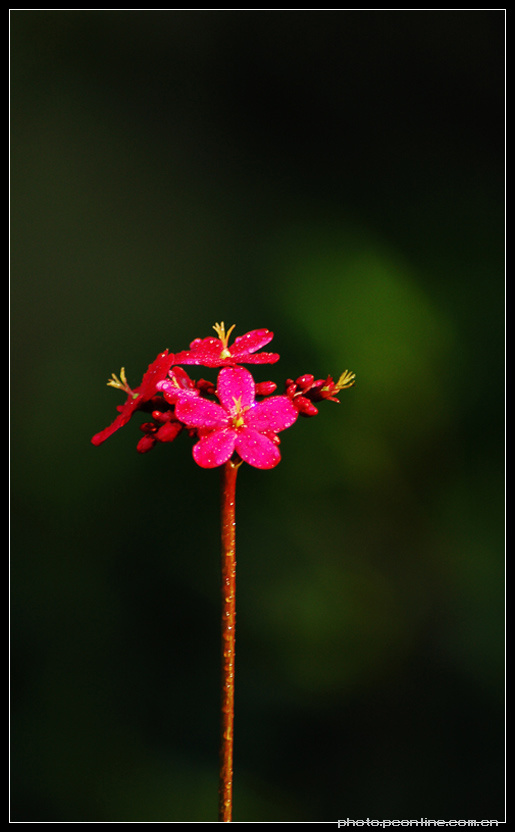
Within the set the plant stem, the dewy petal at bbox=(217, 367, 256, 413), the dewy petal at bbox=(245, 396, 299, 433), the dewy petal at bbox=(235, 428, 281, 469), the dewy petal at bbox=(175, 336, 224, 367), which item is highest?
the dewy petal at bbox=(175, 336, 224, 367)

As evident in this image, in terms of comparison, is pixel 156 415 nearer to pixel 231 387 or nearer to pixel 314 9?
pixel 231 387

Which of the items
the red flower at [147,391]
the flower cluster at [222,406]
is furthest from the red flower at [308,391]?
the red flower at [147,391]

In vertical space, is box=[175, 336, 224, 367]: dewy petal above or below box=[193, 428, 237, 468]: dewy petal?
above

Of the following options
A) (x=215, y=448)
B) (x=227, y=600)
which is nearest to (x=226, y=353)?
(x=215, y=448)

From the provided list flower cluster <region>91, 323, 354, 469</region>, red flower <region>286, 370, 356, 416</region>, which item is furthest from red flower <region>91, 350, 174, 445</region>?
red flower <region>286, 370, 356, 416</region>

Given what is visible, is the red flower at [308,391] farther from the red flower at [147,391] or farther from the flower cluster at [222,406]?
the red flower at [147,391]

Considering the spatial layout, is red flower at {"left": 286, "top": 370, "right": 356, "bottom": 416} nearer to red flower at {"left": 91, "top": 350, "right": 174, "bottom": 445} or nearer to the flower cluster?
the flower cluster

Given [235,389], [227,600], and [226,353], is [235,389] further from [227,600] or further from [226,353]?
[227,600]
